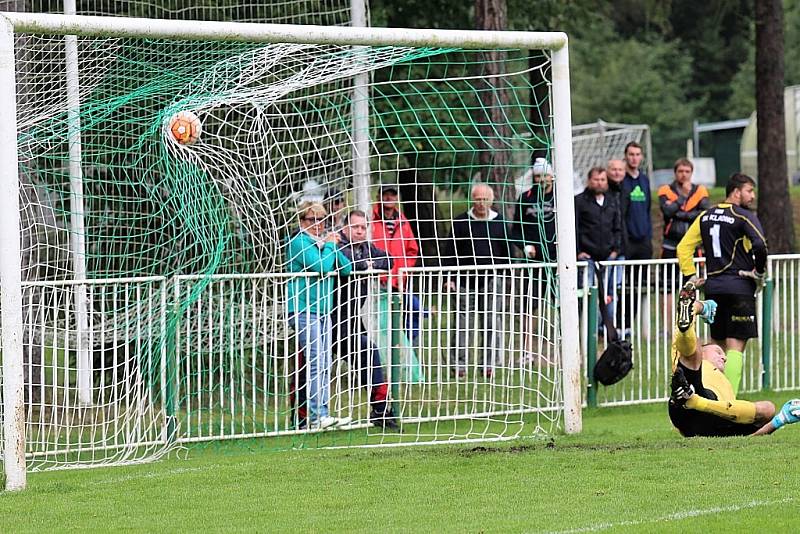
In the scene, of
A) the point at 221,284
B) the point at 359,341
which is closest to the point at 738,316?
the point at 359,341

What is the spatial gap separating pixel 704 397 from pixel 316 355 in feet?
10.3

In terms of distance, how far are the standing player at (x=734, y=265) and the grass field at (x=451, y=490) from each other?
6.61 feet

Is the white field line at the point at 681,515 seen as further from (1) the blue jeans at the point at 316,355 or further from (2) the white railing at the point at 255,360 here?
(1) the blue jeans at the point at 316,355

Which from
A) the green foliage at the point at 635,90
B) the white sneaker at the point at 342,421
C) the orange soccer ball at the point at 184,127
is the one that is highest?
the green foliage at the point at 635,90

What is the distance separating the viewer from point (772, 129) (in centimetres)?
2253

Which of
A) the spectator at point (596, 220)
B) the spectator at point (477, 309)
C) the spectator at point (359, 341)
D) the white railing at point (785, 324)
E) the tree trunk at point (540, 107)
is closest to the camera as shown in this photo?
the tree trunk at point (540, 107)

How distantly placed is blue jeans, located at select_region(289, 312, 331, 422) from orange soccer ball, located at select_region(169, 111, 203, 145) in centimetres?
171

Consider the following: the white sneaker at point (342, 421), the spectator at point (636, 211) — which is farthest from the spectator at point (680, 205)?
the white sneaker at point (342, 421)

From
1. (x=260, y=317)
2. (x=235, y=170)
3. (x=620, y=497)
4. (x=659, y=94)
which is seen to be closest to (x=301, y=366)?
(x=260, y=317)

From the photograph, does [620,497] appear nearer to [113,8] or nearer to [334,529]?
[334,529]

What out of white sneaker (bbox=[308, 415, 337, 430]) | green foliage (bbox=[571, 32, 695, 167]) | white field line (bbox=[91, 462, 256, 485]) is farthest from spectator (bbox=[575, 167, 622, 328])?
green foliage (bbox=[571, 32, 695, 167])

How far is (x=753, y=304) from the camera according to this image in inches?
457

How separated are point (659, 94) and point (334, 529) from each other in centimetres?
4831

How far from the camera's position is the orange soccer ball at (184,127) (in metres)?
9.84
